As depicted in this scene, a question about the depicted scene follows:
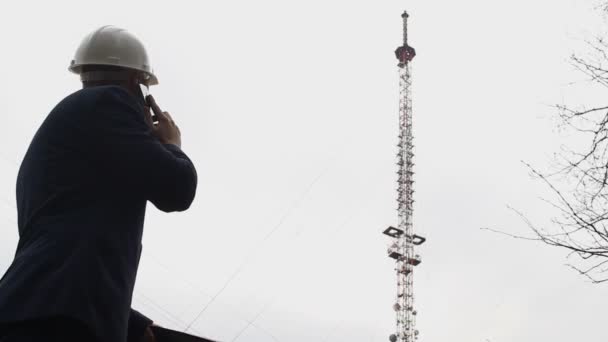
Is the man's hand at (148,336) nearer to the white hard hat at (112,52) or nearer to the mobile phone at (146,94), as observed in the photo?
the mobile phone at (146,94)

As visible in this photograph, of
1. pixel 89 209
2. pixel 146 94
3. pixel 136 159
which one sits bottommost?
pixel 89 209

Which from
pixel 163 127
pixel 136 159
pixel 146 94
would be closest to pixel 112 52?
pixel 146 94

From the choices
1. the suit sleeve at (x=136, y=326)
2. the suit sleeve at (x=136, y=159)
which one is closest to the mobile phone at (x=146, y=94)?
the suit sleeve at (x=136, y=159)

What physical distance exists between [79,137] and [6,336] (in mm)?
484

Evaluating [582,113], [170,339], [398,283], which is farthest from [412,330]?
[170,339]

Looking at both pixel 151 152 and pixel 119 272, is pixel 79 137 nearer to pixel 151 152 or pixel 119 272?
pixel 151 152

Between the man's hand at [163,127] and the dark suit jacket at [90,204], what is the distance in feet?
0.19

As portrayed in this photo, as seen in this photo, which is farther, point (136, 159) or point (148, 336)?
point (148, 336)

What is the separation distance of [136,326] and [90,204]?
42 centimetres

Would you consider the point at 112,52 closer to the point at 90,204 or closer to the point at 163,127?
the point at 163,127

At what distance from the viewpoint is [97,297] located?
140 cm

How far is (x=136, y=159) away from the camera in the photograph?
60.4 inches

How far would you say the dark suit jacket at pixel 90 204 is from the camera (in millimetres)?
1381

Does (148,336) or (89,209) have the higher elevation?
(89,209)
